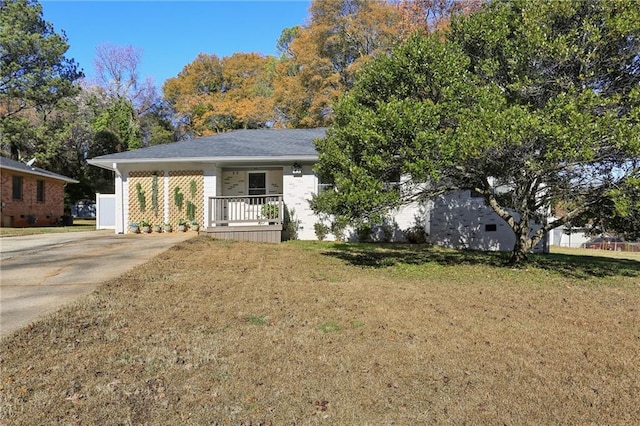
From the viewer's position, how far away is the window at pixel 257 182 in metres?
14.7

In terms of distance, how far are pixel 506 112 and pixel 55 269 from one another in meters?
8.29

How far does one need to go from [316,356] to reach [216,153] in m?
10.9

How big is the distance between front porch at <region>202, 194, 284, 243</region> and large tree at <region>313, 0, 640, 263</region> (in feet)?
14.0

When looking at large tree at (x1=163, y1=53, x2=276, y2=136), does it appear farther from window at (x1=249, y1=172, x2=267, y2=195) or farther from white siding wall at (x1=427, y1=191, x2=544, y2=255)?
white siding wall at (x1=427, y1=191, x2=544, y2=255)

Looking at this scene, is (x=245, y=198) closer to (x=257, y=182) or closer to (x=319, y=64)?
(x=257, y=182)

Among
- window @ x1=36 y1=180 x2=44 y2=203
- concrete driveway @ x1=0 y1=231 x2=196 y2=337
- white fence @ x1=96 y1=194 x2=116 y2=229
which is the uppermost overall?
window @ x1=36 y1=180 x2=44 y2=203

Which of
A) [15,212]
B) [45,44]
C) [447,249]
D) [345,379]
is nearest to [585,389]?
[345,379]

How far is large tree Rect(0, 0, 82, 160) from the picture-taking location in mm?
24219

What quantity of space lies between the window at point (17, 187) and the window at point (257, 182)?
13194 millimetres

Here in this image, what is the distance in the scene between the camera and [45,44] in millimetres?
25141

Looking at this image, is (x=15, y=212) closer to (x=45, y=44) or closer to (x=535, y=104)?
(x=45, y=44)

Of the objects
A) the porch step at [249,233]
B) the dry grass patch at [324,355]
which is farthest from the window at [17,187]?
the dry grass patch at [324,355]

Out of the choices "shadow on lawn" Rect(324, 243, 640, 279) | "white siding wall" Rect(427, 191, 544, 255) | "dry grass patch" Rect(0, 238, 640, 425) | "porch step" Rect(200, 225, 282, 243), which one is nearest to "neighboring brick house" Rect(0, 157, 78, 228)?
"porch step" Rect(200, 225, 282, 243)

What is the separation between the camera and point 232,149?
45.9 feet
